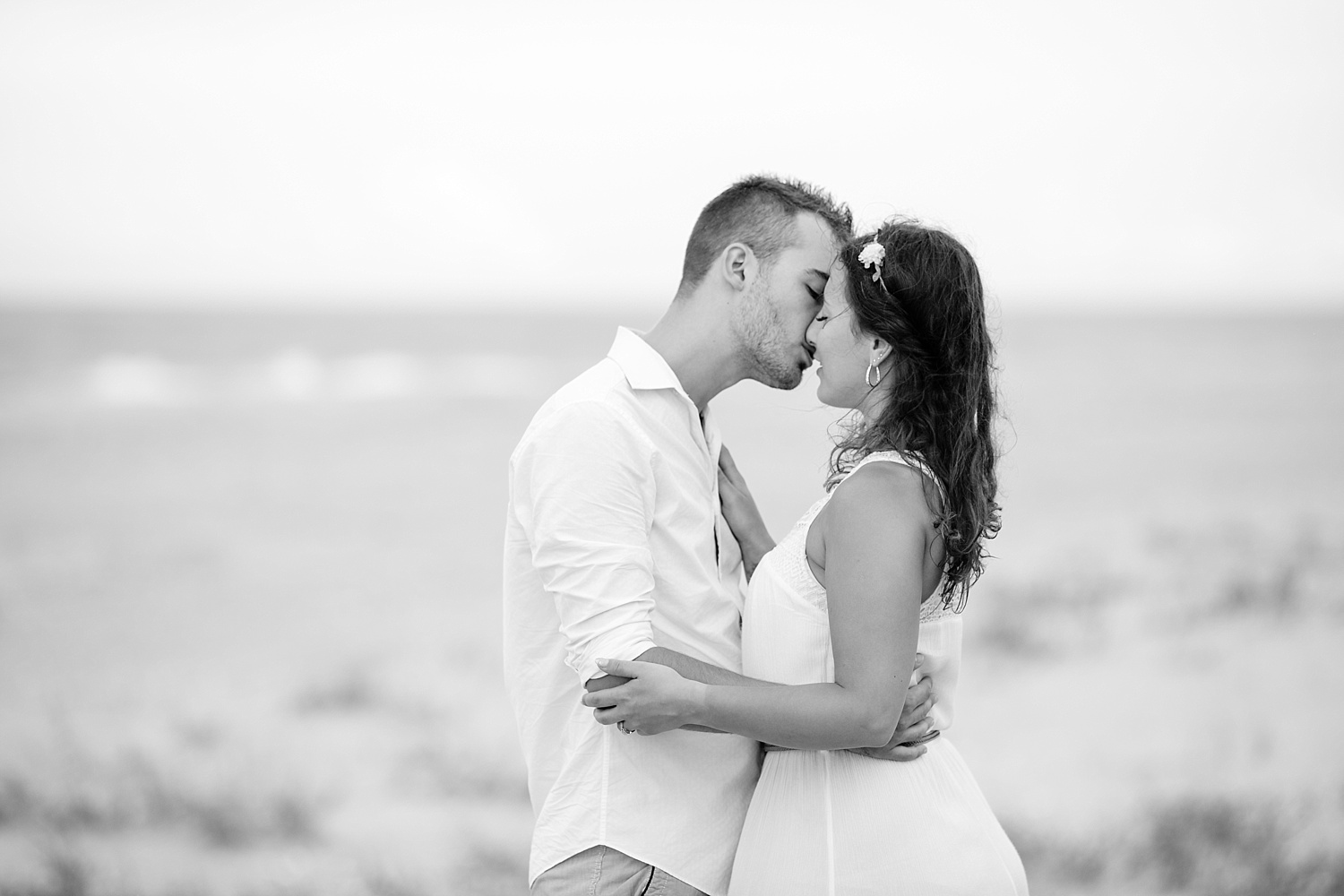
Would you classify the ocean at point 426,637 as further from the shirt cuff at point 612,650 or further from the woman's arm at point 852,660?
the shirt cuff at point 612,650

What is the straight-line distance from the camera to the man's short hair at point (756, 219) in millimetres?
2719

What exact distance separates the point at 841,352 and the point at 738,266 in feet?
1.65

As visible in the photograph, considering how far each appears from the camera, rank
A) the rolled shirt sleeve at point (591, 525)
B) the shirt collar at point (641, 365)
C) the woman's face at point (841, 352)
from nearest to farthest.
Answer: the rolled shirt sleeve at point (591, 525) < the woman's face at point (841, 352) < the shirt collar at point (641, 365)

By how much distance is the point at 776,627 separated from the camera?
2.29 m

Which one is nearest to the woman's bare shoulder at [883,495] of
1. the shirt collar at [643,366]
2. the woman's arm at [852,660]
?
the woman's arm at [852,660]

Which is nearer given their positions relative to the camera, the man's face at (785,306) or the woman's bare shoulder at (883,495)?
the woman's bare shoulder at (883,495)

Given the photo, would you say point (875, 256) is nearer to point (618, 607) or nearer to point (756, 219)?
point (756, 219)

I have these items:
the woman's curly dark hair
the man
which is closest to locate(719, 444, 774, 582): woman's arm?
the man

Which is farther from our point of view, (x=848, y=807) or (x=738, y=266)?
(x=738, y=266)

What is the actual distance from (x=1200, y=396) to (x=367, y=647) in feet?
101

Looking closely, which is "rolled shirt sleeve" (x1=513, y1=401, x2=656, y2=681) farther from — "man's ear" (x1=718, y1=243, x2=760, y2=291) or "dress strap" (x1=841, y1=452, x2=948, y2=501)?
"man's ear" (x1=718, y1=243, x2=760, y2=291)

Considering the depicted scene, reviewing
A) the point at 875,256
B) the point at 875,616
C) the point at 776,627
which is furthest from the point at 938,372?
the point at 776,627

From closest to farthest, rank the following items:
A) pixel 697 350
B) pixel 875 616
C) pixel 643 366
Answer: pixel 875 616, pixel 643 366, pixel 697 350

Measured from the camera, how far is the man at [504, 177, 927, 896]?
7.31ft
